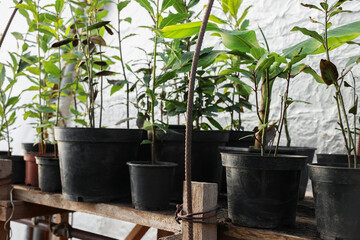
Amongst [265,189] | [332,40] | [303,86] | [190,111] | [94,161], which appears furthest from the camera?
[303,86]

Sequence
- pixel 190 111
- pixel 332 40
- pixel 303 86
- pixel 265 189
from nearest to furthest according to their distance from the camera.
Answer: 1. pixel 190 111
2. pixel 265 189
3. pixel 332 40
4. pixel 303 86

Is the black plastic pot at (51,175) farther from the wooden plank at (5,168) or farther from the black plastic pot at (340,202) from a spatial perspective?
the black plastic pot at (340,202)

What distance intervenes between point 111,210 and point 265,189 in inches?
19.8

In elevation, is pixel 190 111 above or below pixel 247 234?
above

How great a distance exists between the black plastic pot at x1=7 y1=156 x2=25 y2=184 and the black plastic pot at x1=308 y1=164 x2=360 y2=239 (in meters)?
1.35

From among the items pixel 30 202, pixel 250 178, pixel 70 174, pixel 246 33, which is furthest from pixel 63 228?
pixel 246 33

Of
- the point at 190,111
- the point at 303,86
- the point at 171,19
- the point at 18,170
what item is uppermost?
the point at 171,19

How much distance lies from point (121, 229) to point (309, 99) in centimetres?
140

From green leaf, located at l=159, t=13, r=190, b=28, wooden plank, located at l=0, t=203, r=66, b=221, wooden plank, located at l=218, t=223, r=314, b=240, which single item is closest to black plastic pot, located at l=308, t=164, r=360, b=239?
wooden plank, located at l=218, t=223, r=314, b=240

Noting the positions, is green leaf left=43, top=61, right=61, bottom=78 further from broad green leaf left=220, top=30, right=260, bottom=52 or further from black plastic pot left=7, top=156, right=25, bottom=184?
broad green leaf left=220, top=30, right=260, bottom=52

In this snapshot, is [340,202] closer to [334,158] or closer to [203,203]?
[203,203]

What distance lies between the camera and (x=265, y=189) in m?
0.83

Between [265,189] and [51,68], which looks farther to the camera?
[51,68]

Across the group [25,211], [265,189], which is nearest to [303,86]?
[265,189]
